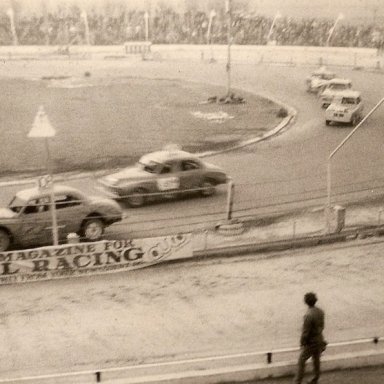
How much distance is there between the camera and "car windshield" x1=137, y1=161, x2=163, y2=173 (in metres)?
15.5

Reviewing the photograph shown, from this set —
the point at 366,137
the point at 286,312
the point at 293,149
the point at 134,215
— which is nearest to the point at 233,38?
the point at 293,149

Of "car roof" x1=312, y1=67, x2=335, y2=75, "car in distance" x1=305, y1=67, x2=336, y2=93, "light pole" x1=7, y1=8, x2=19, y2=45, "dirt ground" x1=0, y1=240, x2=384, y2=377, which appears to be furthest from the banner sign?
"car in distance" x1=305, y1=67, x2=336, y2=93

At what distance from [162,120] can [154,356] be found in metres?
10.3

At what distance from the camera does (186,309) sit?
402 inches

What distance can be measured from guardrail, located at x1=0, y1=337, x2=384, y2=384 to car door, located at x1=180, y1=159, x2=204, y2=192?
7508mm

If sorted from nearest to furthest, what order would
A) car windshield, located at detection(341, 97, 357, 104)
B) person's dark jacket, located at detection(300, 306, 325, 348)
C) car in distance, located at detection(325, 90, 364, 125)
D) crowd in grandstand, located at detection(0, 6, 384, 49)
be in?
person's dark jacket, located at detection(300, 306, 325, 348) < crowd in grandstand, located at detection(0, 6, 384, 49) < car in distance, located at detection(325, 90, 364, 125) < car windshield, located at detection(341, 97, 357, 104)

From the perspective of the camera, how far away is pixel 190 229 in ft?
46.3

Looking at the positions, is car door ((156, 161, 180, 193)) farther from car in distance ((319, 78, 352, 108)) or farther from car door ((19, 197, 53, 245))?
car in distance ((319, 78, 352, 108))

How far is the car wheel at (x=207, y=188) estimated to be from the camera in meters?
15.6

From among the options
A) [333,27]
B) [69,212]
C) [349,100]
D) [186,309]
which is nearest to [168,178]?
[69,212]

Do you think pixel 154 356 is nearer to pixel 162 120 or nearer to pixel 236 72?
pixel 162 120

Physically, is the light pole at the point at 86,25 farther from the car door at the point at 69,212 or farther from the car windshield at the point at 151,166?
the car door at the point at 69,212

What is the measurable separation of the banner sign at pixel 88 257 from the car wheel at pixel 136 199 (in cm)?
306

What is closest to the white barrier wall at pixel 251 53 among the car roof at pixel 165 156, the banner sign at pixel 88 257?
the car roof at pixel 165 156
